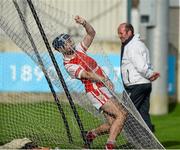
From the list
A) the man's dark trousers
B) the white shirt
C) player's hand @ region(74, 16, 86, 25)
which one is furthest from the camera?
the man's dark trousers

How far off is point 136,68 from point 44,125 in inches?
61.3

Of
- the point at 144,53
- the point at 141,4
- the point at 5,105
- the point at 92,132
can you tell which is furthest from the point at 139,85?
the point at 141,4

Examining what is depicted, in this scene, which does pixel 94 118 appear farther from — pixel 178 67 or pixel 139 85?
pixel 178 67

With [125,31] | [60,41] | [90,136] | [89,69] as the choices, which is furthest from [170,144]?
[60,41]

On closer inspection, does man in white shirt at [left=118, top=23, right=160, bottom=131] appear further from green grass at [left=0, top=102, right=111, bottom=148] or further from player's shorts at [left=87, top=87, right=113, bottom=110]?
player's shorts at [left=87, top=87, right=113, bottom=110]

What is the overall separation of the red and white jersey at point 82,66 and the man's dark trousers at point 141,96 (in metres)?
1.44

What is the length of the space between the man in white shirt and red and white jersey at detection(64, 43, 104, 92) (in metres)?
1.20

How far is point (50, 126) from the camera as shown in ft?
39.1

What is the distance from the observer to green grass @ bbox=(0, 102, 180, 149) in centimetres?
1160

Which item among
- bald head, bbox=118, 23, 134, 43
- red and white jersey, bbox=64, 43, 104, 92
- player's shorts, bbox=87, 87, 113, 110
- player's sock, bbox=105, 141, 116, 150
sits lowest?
player's sock, bbox=105, 141, 116, 150

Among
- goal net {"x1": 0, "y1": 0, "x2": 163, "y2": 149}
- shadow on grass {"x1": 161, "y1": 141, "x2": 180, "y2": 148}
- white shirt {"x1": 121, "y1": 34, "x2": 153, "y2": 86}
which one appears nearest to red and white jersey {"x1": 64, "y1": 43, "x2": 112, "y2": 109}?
goal net {"x1": 0, "y1": 0, "x2": 163, "y2": 149}

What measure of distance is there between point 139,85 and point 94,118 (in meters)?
1.10

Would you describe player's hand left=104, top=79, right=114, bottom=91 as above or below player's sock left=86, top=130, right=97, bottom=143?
above

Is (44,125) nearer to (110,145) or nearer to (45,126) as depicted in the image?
(45,126)
